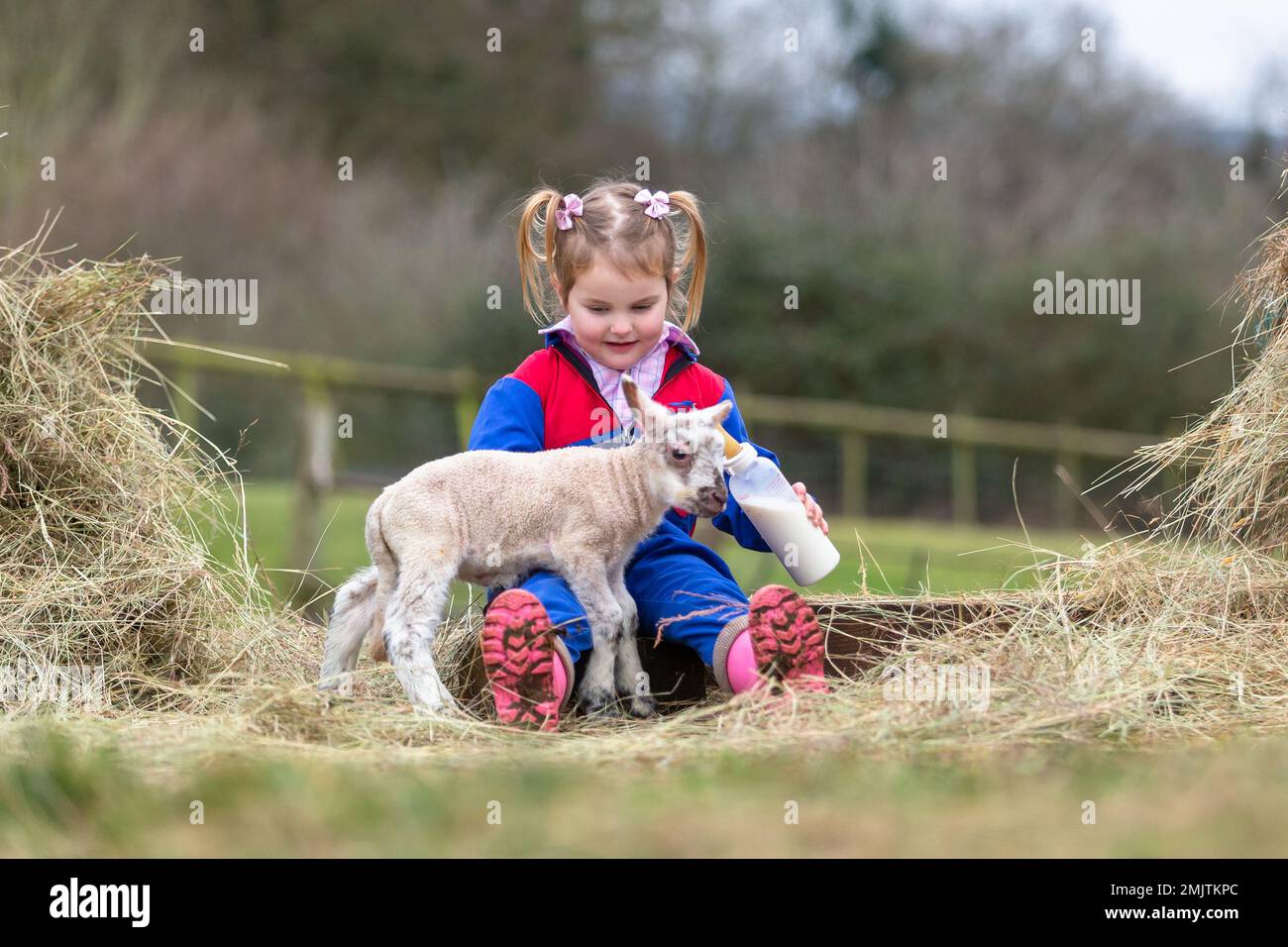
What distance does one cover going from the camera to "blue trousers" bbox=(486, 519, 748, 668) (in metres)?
4.03

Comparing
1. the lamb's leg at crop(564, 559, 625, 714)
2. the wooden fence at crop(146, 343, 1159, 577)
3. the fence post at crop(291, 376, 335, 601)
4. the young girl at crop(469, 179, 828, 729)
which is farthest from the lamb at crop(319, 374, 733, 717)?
the wooden fence at crop(146, 343, 1159, 577)

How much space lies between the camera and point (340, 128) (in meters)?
21.2

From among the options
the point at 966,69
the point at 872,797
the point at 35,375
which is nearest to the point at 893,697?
the point at 872,797

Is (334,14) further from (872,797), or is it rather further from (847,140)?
(872,797)

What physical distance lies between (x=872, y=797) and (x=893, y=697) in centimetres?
102

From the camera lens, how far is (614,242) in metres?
4.23

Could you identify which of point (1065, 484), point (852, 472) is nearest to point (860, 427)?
point (852, 472)

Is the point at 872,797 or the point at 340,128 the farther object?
the point at 340,128

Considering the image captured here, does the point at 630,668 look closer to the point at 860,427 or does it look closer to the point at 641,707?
the point at 641,707

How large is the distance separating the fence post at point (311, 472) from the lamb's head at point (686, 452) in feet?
16.1

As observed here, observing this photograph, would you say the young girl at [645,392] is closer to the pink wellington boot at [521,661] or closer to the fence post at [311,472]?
the pink wellington boot at [521,661]

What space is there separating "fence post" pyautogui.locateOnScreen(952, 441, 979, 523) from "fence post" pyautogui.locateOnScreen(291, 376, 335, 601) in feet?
26.7

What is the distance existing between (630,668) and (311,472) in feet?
16.7
